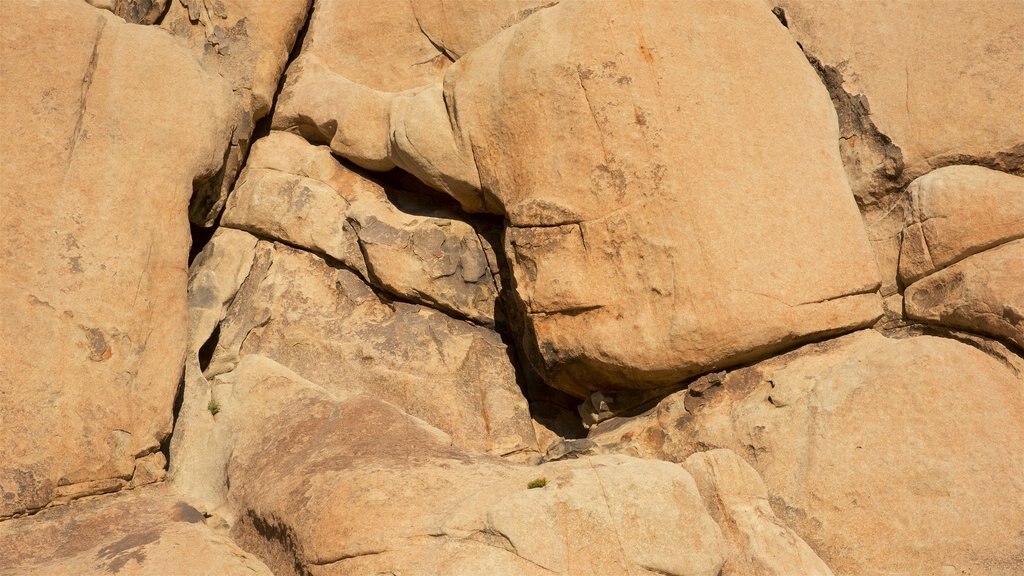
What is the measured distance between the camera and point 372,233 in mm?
6371

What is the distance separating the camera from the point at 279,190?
257 inches

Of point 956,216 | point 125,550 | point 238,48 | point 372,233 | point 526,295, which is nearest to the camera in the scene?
point 125,550

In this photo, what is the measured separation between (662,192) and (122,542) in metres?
3.27

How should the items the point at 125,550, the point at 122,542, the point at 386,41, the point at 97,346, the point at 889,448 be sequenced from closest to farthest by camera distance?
1. the point at 125,550
2. the point at 122,542
3. the point at 889,448
4. the point at 97,346
5. the point at 386,41

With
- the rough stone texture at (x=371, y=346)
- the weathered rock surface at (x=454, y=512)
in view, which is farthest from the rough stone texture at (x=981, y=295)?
the rough stone texture at (x=371, y=346)

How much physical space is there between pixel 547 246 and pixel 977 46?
114 inches

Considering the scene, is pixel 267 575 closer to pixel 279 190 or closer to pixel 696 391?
pixel 696 391

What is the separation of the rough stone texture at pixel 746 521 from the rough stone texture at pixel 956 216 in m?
1.71

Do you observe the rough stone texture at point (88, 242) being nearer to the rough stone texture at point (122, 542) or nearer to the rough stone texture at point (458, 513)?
the rough stone texture at point (122, 542)

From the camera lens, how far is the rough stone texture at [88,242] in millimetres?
4836

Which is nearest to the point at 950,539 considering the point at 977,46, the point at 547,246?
the point at 547,246

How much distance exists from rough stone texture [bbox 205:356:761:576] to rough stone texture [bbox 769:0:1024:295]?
2342 mm

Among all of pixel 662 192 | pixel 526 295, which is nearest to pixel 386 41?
pixel 526 295

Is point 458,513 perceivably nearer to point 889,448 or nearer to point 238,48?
point 889,448
